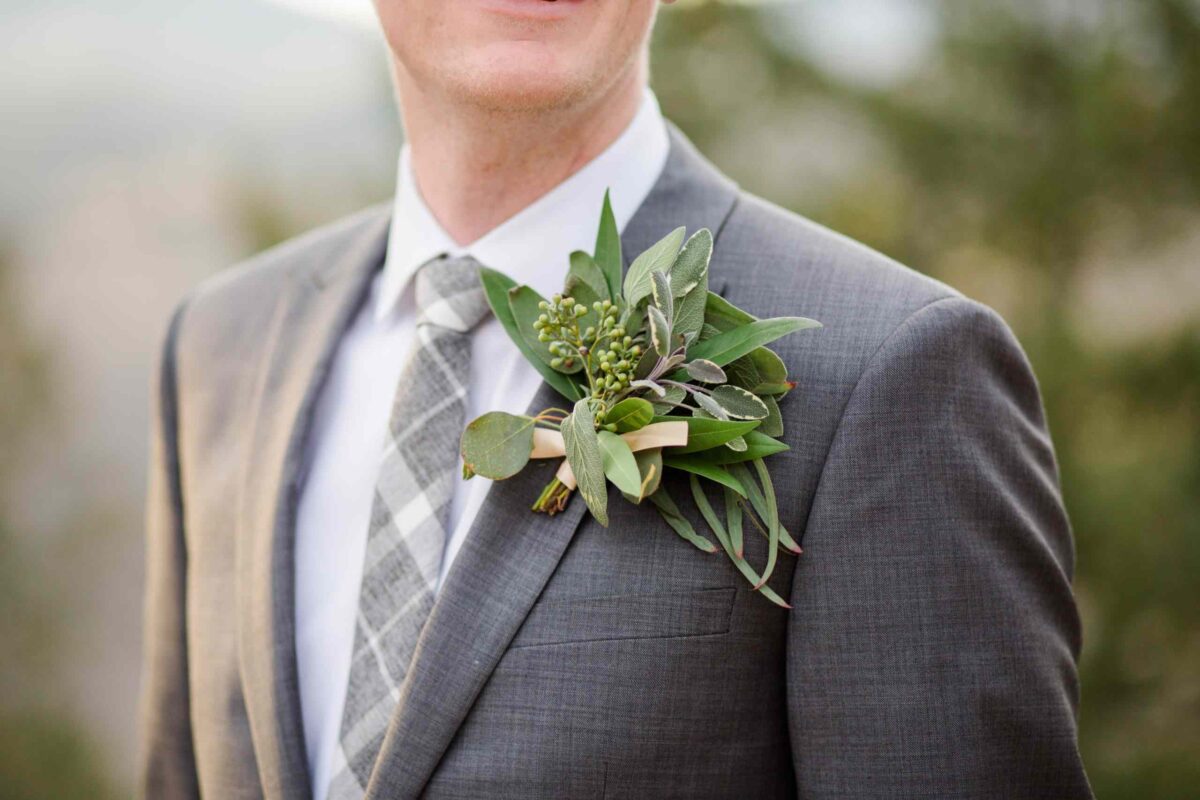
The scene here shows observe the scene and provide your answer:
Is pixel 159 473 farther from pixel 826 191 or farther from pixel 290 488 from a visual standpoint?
pixel 826 191

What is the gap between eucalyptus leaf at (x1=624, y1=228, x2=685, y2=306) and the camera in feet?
4.00

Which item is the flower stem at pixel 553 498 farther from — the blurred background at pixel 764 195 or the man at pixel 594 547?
the blurred background at pixel 764 195

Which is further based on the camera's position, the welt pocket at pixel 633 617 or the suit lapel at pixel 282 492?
the suit lapel at pixel 282 492

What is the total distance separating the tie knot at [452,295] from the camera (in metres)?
1.46

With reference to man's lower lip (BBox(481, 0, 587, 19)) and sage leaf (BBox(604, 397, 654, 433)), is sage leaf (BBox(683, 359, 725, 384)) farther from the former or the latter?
man's lower lip (BBox(481, 0, 587, 19))

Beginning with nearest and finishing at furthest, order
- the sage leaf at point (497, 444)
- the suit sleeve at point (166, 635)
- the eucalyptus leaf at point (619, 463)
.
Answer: the eucalyptus leaf at point (619, 463)
the sage leaf at point (497, 444)
the suit sleeve at point (166, 635)

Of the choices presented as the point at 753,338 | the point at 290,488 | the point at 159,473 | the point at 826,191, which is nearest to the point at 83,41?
the point at 826,191

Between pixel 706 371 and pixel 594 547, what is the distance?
0.26 metres

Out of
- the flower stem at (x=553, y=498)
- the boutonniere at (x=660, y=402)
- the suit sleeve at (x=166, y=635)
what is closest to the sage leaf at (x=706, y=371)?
the boutonniere at (x=660, y=402)

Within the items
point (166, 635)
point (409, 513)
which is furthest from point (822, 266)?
point (166, 635)

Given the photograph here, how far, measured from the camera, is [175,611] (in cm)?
185

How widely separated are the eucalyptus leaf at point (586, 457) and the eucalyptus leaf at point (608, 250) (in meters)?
0.20

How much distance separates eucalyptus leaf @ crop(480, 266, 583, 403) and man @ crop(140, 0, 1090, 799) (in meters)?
0.05

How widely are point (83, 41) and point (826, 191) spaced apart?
12.9ft
